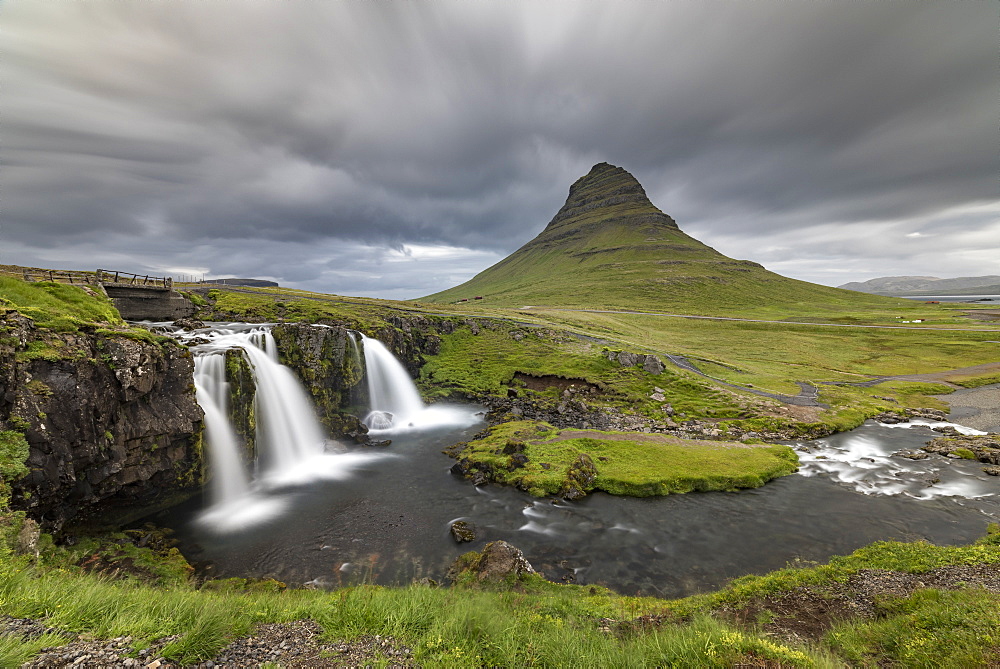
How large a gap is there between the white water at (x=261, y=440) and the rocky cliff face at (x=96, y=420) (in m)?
2.48

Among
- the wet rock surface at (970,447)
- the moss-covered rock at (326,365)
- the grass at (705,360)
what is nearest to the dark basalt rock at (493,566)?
the moss-covered rock at (326,365)

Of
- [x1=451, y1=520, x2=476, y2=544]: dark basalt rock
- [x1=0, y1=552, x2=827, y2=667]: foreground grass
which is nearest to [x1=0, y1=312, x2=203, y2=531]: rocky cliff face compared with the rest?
[x1=0, y1=552, x2=827, y2=667]: foreground grass

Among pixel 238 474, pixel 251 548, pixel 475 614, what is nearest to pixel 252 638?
pixel 475 614

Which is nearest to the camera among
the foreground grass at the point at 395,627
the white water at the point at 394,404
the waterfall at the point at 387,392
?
the foreground grass at the point at 395,627

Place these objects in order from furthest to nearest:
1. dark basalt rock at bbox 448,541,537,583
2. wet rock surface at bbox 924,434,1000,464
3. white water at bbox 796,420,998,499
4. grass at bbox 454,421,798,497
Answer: wet rock surface at bbox 924,434,1000,464 < grass at bbox 454,421,798,497 < white water at bbox 796,420,998,499 < dark basalt rock at bbox 448,541,537,583

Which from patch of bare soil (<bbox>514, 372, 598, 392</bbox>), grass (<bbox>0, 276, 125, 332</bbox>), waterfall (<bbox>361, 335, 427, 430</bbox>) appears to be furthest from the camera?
patch of bare soil (<bbox>514, 372, 598, 392</bbox>)

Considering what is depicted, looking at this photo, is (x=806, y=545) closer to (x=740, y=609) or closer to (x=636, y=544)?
(x=636, y=544)

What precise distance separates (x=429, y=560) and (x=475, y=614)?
33.9ft

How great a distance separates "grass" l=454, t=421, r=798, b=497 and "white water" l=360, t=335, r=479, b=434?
11.8 meters

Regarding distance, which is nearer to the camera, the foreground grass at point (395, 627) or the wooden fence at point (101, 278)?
the foreground grass at point (395, 627)

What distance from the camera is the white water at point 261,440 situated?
81.9 ft

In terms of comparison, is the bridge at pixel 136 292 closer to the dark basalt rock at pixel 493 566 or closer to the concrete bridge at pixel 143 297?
the concrete bridge at pixel 143 297

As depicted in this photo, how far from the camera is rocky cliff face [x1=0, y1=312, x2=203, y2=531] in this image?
16.5 metres

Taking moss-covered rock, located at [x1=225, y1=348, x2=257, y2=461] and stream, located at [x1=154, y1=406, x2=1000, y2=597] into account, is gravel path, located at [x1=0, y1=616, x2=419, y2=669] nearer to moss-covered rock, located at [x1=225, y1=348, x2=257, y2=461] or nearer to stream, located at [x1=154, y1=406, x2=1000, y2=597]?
stream, located at [x1=154, y1=406, x2=1000, y2=597]
